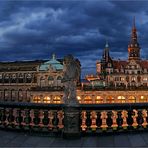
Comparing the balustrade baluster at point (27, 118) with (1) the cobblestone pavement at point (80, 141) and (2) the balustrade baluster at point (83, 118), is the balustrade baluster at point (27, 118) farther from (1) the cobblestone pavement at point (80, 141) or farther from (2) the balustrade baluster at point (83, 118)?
(2) the balustrade baluster at point (83, 118)

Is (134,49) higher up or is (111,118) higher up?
(134,49)

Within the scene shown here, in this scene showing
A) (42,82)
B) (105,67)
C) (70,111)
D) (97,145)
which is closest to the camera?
(97,145)

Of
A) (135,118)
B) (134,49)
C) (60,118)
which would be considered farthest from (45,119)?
(134,49)

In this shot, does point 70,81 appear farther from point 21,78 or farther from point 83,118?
point 21,78

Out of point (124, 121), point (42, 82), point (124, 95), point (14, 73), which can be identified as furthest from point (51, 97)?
point (124, 121)

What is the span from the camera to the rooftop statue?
23.1 feet

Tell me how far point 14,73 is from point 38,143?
95971mm

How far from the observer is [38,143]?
21.3 ft

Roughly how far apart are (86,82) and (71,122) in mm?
80914

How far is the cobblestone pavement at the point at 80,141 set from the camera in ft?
20.7

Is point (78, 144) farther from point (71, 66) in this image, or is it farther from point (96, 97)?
point (96, 97)

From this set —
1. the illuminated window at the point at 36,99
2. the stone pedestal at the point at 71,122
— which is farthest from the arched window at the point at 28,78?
the stone pedestal at the point at 71,122

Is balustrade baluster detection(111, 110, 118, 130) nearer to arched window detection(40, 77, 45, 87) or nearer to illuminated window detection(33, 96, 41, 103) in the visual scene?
illuminated window detection(33, 96, 41, 103)

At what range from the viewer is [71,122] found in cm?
695
